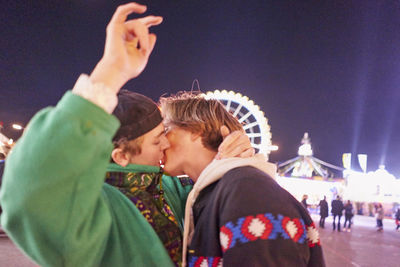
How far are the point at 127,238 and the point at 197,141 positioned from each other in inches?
29.5

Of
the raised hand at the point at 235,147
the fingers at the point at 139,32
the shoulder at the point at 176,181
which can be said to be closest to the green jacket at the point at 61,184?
the fingers at the point at 139,32

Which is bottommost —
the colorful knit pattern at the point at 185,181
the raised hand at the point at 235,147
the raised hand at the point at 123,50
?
the colorful knit pattern at the point at 185,181

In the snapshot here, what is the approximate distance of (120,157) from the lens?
170 centimetres

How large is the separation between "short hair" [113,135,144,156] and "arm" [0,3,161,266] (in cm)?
55

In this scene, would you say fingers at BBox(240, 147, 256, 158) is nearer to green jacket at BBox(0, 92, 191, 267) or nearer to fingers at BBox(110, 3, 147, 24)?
green jacket at BBox(0, 92, 191, 267)

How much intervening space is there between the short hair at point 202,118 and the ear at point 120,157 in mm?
431

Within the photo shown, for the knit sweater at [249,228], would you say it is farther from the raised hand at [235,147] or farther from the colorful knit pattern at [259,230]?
the raised hand at [235,147]

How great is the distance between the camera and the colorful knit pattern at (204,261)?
4.02 ft

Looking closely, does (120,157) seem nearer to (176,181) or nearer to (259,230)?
(176,181)

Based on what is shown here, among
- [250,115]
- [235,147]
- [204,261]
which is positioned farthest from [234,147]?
[250,115]

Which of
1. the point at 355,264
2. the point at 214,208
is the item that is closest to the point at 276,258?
the point at 214,208

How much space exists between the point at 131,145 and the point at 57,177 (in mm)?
801

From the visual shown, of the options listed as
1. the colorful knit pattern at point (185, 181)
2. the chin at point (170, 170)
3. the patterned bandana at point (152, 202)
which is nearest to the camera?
the patterned bandana at point (152, 202)

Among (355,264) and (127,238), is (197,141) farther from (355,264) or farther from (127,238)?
(355,264)
